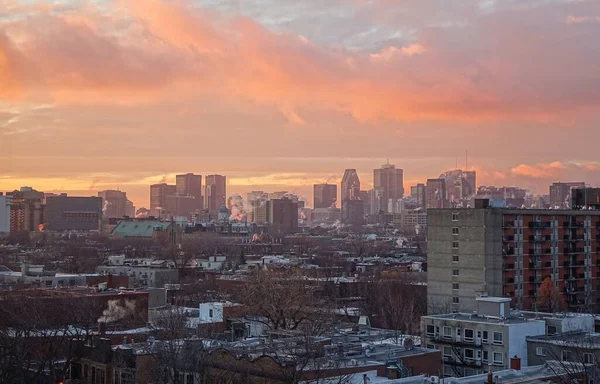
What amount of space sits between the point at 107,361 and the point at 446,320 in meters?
15.7

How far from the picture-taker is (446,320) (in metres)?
47.1

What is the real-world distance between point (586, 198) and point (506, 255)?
81.6 feet

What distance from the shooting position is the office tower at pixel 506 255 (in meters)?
74.6

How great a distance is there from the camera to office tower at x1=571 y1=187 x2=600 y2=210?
3729 inches

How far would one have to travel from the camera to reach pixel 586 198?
96438 millimetres

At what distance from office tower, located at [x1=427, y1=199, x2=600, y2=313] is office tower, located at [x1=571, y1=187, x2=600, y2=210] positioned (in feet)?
47.9

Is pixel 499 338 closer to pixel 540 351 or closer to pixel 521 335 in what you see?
pixel 521 335

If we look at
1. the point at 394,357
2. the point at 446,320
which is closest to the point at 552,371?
the point at 394,357

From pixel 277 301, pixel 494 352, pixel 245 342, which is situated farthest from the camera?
pixel 277 301

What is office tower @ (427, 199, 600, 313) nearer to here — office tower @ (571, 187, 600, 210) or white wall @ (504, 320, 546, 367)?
office tower @ (571, 187, 600, 210)

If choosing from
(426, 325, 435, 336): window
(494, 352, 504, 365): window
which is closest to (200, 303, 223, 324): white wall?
(426, 325, 435, 336): window

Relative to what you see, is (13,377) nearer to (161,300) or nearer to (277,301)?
(277,301)

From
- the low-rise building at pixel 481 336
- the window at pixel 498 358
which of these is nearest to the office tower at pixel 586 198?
the low-rise building at pixel 481 336

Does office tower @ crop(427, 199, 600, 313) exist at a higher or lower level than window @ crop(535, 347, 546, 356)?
higher
